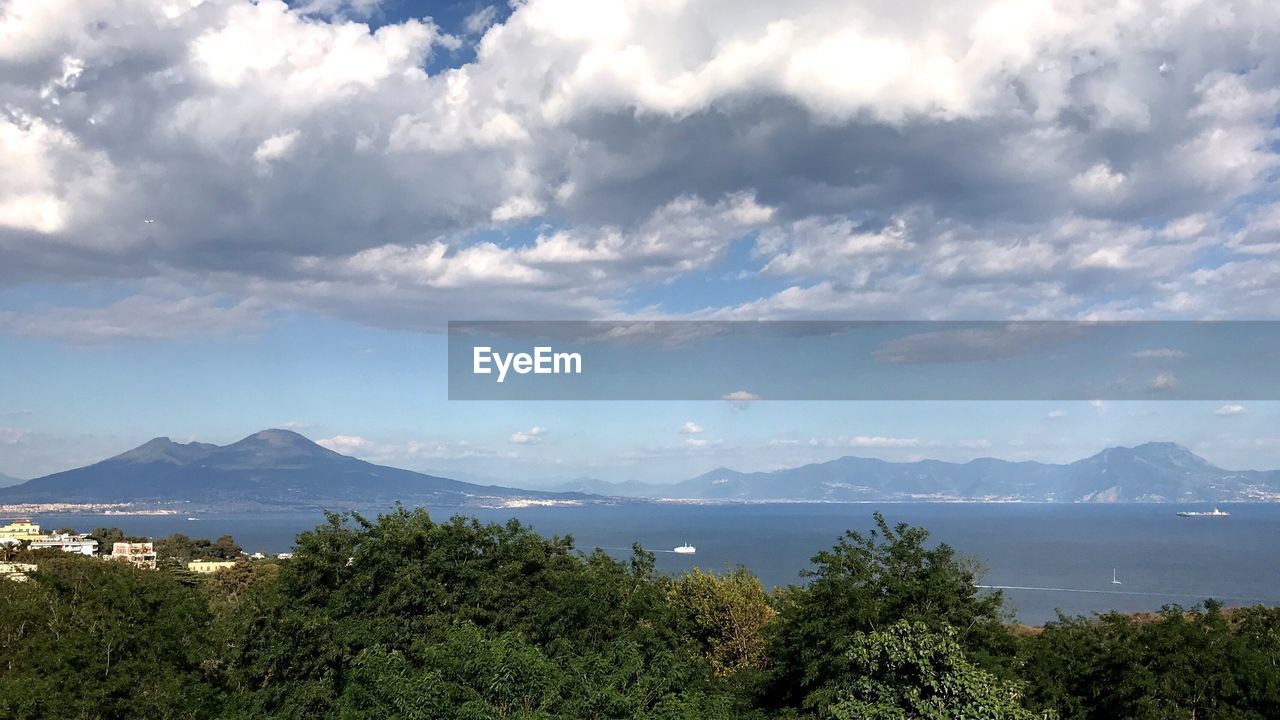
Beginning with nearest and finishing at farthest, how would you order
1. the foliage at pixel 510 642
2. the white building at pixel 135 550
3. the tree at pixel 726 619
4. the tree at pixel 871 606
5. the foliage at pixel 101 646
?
the foliage at pixel 510 642
the foliage at pixel 101 646
the tree at pixel 871 606
the tree at pixel 726 619
the white building at pixel 135 550

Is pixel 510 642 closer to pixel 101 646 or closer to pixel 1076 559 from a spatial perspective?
pixel 101 646

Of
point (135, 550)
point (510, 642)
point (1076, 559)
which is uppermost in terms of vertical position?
point (510, 642)

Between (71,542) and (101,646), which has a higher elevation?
(101,646)

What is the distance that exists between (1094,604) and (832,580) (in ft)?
265

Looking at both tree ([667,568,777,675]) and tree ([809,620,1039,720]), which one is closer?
tree ([809,620,1039,720])

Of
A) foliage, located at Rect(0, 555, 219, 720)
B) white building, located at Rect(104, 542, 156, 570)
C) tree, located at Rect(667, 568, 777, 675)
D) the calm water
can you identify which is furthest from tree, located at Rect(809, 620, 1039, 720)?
white building, located at Rect(104, 542, 156, 570)

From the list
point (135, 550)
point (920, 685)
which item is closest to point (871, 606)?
point (920, 685)

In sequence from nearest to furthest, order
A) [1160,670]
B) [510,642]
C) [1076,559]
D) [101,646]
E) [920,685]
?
[920,685]
[510,642]
[1160,670]
[101,646]
[1076,559]

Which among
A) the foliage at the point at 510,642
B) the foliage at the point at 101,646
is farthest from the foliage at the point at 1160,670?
the foliage at the point at 101,646

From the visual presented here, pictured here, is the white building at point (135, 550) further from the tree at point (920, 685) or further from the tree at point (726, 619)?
the tree at point (920, 685)

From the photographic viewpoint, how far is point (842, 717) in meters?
9.49

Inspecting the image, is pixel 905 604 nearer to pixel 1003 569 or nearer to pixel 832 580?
pixel 832 580

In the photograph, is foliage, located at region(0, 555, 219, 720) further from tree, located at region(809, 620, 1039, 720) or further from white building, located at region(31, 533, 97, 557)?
white building, located at region(31, 533, 97, 557)

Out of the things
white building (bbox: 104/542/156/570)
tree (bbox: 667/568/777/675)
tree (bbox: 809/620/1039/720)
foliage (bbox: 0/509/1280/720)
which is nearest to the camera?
tree (bbox: 809/620/1039/720)
